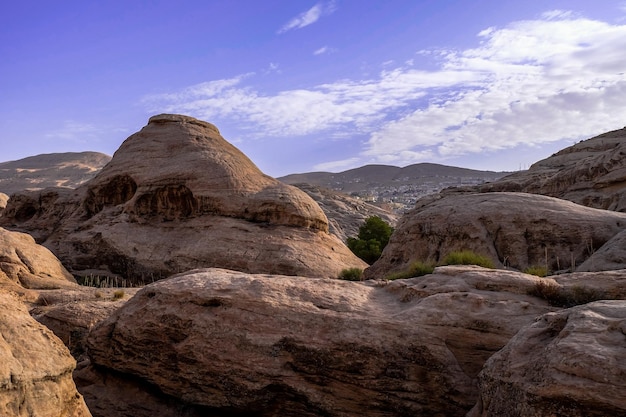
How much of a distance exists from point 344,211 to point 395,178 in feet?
326

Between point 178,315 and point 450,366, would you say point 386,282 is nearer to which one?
point 450,366

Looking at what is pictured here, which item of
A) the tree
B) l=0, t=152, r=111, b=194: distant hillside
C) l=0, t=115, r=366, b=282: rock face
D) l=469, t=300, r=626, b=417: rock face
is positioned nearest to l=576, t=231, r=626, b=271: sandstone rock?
l=469, t=300, r=626, b=417: rock face

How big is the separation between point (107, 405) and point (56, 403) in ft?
11.4

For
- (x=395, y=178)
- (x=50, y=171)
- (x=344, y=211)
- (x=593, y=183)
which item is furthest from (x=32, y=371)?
(x=395, y=178)

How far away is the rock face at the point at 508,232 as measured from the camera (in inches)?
580

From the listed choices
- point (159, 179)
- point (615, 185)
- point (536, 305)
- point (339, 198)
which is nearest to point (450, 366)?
point (536, 305)

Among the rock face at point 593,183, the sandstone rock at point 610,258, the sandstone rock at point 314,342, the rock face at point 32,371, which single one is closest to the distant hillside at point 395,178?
the rock face at point 593,183

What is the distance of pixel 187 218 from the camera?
870 inches

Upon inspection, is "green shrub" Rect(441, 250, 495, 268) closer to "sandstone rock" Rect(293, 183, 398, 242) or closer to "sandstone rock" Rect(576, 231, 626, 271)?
"sandstone rock" Rect(576, 231, 626, 271)

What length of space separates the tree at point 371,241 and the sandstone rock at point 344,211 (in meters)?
12.9

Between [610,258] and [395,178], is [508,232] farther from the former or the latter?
[395,178]

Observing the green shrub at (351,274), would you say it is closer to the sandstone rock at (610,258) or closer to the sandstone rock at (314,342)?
the sandstone rock at (610,258)

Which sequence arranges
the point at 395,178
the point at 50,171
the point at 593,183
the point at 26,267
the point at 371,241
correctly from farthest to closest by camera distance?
the point at 395,178
the point at 50,171
the point at 371,241
the point at 593,183
the point at 26,267

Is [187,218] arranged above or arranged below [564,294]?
above
